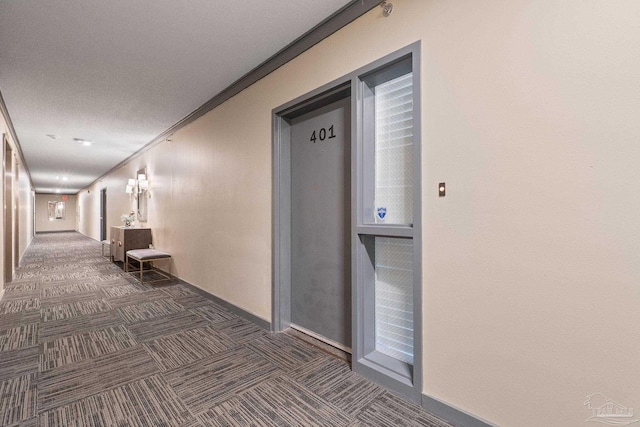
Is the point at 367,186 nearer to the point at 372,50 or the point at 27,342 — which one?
the point at 372,50

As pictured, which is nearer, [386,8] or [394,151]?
[386,8]

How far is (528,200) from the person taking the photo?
4.55ft

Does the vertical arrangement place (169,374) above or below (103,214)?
below

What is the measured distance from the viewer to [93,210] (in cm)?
1319

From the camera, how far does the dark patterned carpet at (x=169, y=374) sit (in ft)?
5.57

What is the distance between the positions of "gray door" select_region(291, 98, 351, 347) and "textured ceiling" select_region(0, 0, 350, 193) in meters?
0.81

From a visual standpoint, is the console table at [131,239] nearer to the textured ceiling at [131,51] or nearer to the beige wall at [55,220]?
the textured ceiling at [131,51]

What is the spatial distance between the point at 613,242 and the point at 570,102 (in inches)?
24.0

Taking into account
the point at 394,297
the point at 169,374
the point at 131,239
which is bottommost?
the point at 169,374

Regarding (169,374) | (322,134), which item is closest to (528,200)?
(322,134)

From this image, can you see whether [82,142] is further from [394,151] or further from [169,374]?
[394,151]

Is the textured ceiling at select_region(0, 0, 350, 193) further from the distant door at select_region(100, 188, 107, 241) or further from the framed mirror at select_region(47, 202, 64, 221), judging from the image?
the framed mirror at select_region(47, 202, 64, 221)

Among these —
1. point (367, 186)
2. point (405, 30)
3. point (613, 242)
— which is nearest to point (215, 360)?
point (367, 186)

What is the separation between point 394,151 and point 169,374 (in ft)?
7.43
